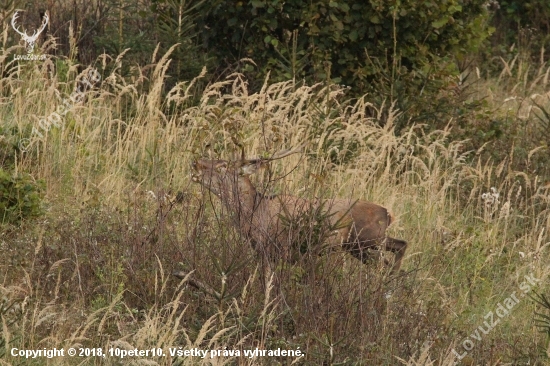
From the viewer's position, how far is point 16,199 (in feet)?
23.1

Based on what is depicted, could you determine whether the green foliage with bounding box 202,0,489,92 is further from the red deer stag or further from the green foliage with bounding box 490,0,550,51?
the green foliage with bounding box 490,0,550,51

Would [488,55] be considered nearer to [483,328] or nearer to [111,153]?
[111,153]

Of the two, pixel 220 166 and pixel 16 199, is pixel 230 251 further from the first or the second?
pixel 16 199

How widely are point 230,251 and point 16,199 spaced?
76.2 inches

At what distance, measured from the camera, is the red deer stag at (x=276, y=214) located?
5.94 meters

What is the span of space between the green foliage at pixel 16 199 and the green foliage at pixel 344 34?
3.50 metres

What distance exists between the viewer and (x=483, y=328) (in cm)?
645

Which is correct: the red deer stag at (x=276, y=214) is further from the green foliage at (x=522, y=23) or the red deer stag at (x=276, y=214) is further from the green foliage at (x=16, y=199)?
the green foliage at (x=522, y=23)

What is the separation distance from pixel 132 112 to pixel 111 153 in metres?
0.81

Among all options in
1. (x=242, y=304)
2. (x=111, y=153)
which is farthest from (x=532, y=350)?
(x=111, y=153)

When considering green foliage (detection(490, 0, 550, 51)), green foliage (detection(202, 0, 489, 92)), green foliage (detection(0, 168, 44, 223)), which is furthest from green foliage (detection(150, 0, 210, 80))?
green foliage (detection(490, 0, 550, 51))

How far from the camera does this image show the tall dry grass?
5398 millimetres

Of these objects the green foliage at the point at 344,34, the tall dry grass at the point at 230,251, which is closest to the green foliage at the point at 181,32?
the green foliage at the point at 344,34

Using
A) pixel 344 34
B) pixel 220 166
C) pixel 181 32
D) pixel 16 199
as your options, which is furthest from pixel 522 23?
pixel 16 199
